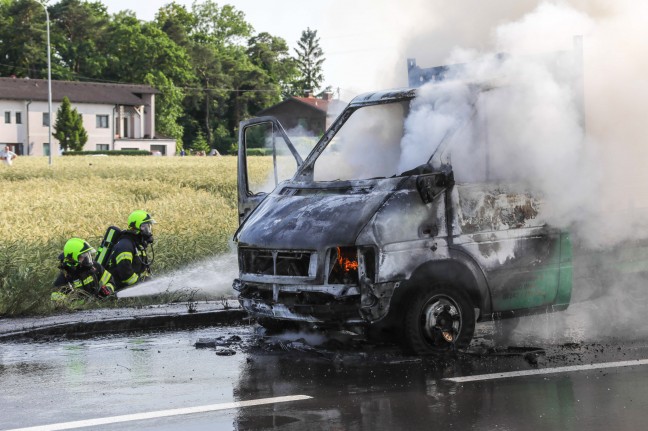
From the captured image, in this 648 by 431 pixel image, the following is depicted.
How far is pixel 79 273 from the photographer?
12617 millimetres

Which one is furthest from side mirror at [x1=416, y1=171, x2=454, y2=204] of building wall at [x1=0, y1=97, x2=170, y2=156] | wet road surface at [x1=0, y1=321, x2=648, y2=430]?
building wall at [x1=0, y1=97, x2=170, y2=156]

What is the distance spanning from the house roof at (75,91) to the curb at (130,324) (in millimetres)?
87200

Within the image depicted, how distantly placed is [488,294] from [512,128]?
4.76 ft

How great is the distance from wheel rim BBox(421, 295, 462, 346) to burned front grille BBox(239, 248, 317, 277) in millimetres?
988

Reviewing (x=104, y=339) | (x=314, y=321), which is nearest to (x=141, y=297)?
(x=104, y=339)

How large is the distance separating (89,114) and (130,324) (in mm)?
93487

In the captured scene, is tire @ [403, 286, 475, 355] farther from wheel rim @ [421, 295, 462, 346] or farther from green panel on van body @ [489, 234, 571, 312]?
green panel on van body @ [489, 234, 571, 312]

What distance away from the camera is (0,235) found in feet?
56.4

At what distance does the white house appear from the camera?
9531 cm

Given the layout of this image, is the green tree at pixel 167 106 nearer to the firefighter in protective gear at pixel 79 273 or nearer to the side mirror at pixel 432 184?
the firefighter in protective gear at pixel 79 273

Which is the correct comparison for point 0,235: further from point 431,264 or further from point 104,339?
point 431,264

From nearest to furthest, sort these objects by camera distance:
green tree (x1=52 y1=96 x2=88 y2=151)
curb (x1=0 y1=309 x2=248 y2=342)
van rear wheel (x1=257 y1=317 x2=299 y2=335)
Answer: van rear wheel (x1=257 y1=317 x2=299 y2=335), curb (x1=0 y1=309 x2=248 y2=342), green tree (x1=52 y1=96 x2=88 y2=151)

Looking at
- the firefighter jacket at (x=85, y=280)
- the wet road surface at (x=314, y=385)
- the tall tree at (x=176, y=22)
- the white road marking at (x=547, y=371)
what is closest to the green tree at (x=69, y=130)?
the tall tree at (x=176, y=22)

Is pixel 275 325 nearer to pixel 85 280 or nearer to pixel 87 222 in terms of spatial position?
pixel 85 280
